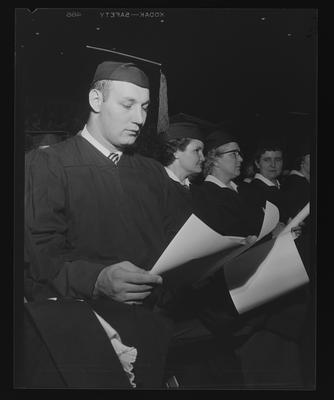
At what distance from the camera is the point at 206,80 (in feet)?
8.25

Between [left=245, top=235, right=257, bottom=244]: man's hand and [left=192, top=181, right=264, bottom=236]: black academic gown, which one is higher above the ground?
[left=192, top=181, right=264, bottom=236]: black academic gown

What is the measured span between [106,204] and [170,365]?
0.71m

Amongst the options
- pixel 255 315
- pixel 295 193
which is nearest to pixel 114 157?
pixel 295 193

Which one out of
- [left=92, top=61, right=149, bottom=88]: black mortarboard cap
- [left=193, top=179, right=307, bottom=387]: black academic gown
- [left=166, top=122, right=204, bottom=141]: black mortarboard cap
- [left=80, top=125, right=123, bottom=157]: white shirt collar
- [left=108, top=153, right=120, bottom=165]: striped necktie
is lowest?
[left=193, top=179, right=307, bottom=387]: black academic gown

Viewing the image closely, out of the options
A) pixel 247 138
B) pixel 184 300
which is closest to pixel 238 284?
pixel 184 300

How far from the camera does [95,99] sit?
8.25 feet

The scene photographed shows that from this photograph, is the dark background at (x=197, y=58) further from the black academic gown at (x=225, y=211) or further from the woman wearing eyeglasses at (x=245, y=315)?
the black academic gown at (x=225, y=211)

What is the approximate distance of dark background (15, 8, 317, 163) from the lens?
2.51m

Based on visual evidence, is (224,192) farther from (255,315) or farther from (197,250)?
(255,315)

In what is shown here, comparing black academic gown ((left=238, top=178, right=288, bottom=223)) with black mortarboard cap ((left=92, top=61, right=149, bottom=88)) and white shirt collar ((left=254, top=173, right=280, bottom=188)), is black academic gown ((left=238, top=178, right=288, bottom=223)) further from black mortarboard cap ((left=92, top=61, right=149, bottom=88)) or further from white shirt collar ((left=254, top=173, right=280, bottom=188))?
black mortarboard cap ((left=92, top=61, right=149, bottom=88))

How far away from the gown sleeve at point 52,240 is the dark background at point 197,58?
8.4 inches

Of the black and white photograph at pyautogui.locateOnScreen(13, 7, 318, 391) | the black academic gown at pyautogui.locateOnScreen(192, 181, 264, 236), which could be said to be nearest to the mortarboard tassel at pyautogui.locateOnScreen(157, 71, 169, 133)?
the black and white photograph at pyautogui.locateOnScreen(13, 7, 318, 391)

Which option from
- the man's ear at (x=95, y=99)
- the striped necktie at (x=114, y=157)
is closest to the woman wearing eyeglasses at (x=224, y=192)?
the striped necktie at (x=114, y=157)
